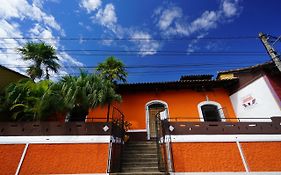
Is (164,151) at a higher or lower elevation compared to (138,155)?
higher

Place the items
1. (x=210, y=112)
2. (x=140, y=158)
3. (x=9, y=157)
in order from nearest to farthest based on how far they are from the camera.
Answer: (x=9, y=157), (x=140, y=158), (x=210, y=112)

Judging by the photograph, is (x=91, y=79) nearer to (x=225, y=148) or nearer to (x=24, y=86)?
(x=24, y=86)

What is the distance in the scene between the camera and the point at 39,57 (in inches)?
414

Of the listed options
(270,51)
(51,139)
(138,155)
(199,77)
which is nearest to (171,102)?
(138,155)

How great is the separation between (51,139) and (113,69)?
6471mm

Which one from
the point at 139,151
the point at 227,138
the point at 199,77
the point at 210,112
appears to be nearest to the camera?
the point at 227,138

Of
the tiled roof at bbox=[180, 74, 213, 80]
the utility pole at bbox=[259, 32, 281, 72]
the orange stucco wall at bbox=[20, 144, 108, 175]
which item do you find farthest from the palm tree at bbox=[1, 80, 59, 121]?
the tiled roof at bbox=[180, 74, 213, 80]

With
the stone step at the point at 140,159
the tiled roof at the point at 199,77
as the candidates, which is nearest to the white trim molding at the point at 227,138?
the stone step at the point at 140,159

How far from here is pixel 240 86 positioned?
9742 mm

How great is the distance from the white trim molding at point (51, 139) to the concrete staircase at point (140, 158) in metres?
1.41

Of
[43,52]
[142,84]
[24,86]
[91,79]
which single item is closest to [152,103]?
[142,84]

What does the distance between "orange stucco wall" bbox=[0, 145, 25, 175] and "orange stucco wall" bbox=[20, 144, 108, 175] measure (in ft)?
1.01

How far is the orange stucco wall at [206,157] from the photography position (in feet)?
20.1

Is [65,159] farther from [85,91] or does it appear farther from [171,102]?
[171,102]
